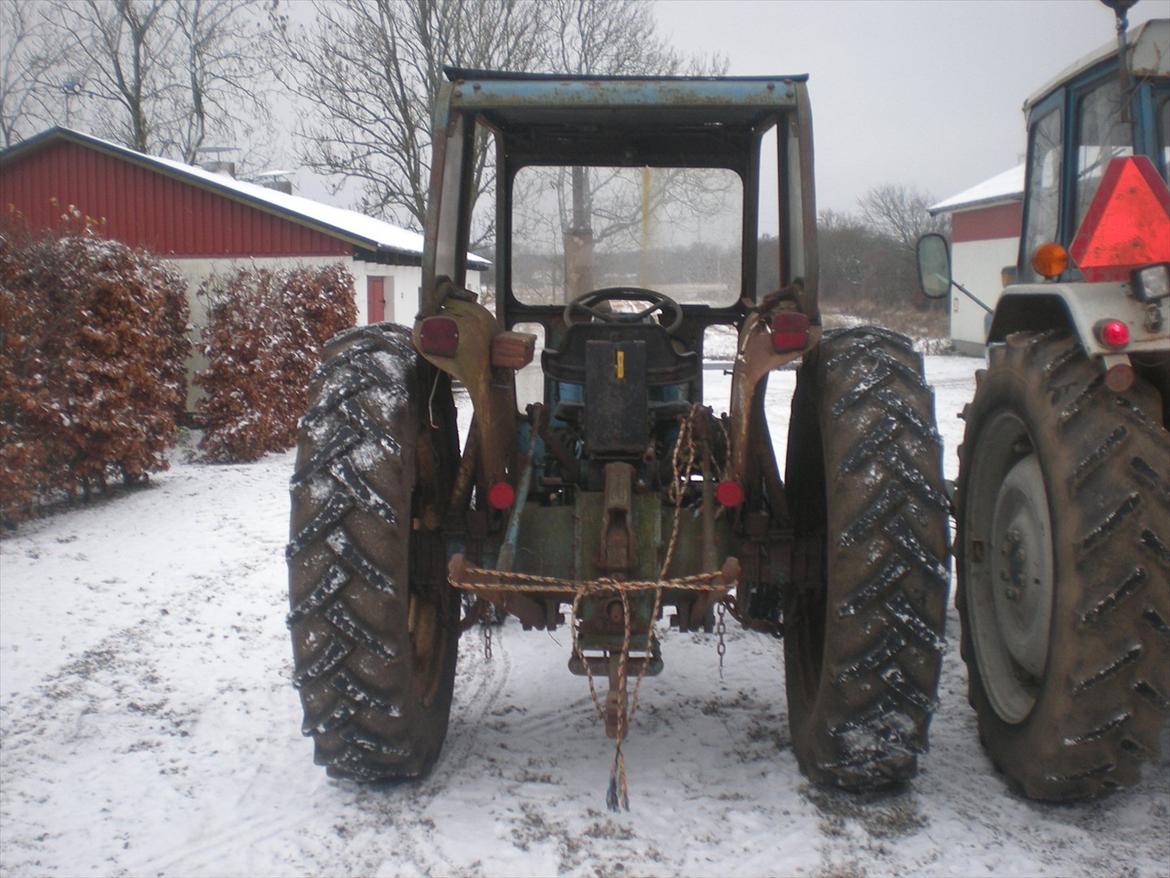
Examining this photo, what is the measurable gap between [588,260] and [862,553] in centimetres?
228

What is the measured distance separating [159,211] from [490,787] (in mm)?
15644

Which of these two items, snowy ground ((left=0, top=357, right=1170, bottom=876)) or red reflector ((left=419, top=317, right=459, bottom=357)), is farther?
red reflector ((left=419, top=317, right=459, bottom=357))

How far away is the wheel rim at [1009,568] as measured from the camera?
3.74 m

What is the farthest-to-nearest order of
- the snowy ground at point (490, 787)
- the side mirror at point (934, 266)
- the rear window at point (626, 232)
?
the rear window at point (626, 232) < the side mirror at point (934, 266) < the snowy ground at point (490, 787)

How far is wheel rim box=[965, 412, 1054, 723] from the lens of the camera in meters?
3.74

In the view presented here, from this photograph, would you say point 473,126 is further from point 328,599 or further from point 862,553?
point 862,553

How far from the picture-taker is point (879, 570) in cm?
336

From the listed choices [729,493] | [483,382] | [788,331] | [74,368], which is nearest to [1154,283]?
[788,331]

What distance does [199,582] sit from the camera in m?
7.12

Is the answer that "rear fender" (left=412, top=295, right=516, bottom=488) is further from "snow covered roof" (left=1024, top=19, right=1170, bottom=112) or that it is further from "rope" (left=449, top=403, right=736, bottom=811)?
"snow covered roof" (left=1024, top=19, right=1170, bottom=112)

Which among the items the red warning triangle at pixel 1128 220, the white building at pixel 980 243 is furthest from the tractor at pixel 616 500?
the white building at pixel 980 243

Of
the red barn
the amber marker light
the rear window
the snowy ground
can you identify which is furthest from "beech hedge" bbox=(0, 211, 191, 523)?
the amber marker light

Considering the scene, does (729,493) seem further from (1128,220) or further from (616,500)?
(1128,220)

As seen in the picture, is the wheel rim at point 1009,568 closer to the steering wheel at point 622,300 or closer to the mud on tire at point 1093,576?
the mud on tire at point 1093,576
